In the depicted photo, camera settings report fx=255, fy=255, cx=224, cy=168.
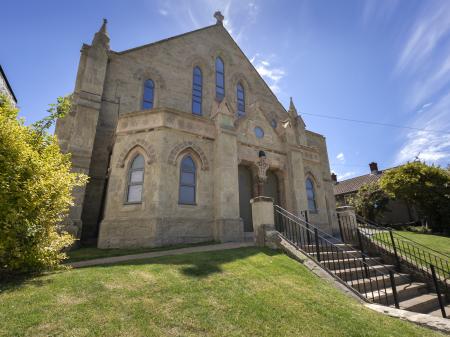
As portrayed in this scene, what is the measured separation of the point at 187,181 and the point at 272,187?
5.34 metres

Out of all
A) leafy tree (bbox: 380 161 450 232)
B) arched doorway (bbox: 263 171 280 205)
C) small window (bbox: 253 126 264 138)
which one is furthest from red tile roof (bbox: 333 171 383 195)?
small window (bbox: 253 126 264 138)

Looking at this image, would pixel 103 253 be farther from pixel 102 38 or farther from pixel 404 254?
pixel 102 38

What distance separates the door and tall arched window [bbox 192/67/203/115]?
5.95 m

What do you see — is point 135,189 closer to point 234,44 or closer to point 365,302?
point 365,302

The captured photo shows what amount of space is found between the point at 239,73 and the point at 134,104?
29.4 ft

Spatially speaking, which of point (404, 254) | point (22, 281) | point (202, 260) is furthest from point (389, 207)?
point (22, 281)

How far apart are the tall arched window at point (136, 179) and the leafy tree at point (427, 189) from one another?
2236 centimetres

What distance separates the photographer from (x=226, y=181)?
11.4 meters

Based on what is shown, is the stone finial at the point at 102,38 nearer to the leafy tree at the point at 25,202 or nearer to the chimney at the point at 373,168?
the leafy tree at the point at 25,202

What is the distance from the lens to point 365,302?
5.95 metres

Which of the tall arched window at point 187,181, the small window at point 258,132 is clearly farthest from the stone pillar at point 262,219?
the small window at point 258,132

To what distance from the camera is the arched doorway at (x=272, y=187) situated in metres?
14.2

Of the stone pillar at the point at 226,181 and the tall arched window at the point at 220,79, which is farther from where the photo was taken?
the tall arched window at the point at 220,79

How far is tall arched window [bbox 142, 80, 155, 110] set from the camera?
15781 millimetres
